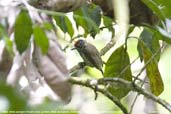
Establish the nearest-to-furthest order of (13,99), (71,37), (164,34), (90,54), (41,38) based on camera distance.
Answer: (13,99), (41,38), (164,34), (71,37), (90,54)

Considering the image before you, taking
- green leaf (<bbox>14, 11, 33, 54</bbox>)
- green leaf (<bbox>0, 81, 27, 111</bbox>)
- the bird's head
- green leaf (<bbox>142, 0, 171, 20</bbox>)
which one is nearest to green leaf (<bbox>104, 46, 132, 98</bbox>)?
the bird's head

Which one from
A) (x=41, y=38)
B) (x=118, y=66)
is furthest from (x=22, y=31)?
(x=118, y=66)

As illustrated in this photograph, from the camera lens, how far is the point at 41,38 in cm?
64

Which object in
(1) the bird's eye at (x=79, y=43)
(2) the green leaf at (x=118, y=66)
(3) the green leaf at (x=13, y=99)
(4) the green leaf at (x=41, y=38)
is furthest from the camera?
(1) the bird's eye at (x=79, y=43)

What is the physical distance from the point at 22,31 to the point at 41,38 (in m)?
0.06

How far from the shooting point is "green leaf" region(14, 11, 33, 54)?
0.66 meters

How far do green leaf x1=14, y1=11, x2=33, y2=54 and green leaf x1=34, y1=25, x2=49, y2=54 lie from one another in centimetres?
3

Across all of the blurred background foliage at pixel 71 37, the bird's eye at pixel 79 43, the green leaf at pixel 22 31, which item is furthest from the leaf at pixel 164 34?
the bird's eye at pixel 79 43

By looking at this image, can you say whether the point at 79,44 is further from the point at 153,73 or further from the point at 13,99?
the point at 13,99

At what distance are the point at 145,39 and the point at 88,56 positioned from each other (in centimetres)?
18

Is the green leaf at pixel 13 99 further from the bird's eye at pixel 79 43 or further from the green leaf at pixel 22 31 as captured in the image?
the bird's eye at pixel 79 43

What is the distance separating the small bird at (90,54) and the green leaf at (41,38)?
0.60 metres

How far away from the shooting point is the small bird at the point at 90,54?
4.09 feet

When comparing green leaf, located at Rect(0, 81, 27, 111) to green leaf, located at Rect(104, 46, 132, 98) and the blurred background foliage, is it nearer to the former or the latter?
the blurred background foliage
